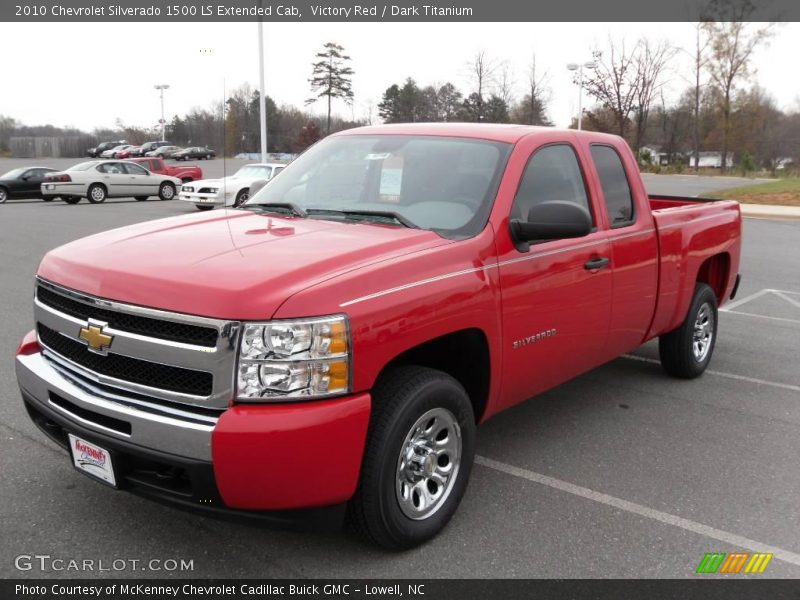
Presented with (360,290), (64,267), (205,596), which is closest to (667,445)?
(360,290)

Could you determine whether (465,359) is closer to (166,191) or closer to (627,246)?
(627,246)

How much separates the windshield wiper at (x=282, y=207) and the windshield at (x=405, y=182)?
1.2 inches

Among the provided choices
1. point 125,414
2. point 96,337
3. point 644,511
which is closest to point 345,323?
point 125,414

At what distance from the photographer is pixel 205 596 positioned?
2.98 metres

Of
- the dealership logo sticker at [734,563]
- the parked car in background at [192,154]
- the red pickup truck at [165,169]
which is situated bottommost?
the dealership logo sticker at [734,563]

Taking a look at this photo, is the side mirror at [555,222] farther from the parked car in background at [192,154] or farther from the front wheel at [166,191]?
the parked car in background at [192,154]

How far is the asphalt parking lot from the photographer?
10.6ft

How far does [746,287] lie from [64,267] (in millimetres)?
9451

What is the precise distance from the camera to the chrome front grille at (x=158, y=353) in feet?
9.07

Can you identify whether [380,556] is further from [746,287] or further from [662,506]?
[746,287]

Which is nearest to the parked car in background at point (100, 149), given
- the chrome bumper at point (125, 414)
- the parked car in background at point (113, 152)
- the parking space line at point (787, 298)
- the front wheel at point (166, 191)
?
the parked car in background at point (113, 152)

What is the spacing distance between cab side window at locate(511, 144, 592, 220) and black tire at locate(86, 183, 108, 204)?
81.0 ft

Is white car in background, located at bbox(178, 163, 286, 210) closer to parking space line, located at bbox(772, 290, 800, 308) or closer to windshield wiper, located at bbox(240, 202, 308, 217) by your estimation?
parking space line, located at bbox(772, 290, 800, 308)

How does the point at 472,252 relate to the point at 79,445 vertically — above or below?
above
